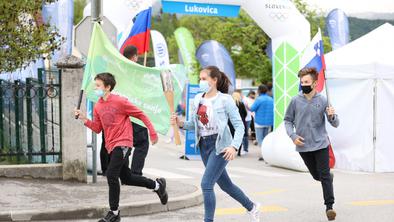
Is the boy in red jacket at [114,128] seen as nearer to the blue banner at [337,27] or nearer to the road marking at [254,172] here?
the road marking at [254,172]

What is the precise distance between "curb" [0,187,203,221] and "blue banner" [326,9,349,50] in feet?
67.6

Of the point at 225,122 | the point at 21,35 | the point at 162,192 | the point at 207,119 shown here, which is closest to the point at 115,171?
the point at 162,192

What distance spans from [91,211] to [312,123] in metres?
2.78

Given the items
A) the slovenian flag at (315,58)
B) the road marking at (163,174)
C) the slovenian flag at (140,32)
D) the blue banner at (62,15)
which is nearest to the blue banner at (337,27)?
the blue banner at (62,15)

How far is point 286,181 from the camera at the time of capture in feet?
43.2

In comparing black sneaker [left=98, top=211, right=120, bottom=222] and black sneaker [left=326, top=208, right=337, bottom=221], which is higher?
black sneaker [left=98, top=211, right=120, bottom=222]

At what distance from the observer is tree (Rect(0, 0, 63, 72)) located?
1091cm

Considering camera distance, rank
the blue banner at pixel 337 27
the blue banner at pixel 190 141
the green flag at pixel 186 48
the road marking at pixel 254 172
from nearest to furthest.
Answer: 1. the road marking at pixel 254 172
2. the blue banner at pixel 190 141
3. the blue banner at pixel 337 27
4. the green flag at pixel 186 48

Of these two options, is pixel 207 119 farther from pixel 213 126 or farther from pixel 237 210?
pixel 237 210

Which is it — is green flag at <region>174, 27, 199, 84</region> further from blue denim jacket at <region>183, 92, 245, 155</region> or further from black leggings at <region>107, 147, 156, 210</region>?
blue denim jacket at <region>183, 92, 245, 155</region>

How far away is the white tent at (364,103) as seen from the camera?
49.0 ft

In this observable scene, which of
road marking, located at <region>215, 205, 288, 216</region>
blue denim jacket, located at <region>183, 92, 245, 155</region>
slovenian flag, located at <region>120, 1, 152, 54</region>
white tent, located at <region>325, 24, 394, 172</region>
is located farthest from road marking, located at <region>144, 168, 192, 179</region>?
blue denim jacket, located at <region>183, 92, 245, 155</region>

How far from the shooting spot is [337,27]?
29.2 m

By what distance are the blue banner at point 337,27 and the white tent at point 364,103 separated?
44.2ft
